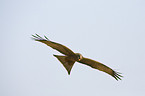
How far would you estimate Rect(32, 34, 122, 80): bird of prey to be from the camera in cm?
1358

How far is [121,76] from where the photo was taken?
52.8ft

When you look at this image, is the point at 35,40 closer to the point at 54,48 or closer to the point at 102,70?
the point at 54,48

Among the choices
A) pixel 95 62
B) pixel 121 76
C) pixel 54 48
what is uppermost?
Result: pixel 54 48

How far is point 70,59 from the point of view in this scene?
558 inches

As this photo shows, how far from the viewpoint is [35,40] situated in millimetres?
13766

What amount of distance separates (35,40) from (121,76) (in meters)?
5.99

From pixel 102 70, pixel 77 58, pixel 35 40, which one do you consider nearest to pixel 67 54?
pixel 77 58

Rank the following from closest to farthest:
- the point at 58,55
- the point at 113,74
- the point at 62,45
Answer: the point at 62,45, the point at 58,55, the point at 113,74

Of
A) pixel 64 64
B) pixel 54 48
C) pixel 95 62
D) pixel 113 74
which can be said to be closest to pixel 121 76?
pixel 113 74

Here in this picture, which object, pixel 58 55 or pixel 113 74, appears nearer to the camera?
pixel 58 55

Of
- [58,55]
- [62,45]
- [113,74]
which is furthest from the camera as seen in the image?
[113,74]

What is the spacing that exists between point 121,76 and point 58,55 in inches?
170

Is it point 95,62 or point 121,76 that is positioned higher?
point 95,62

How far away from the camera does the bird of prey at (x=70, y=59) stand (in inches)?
535
